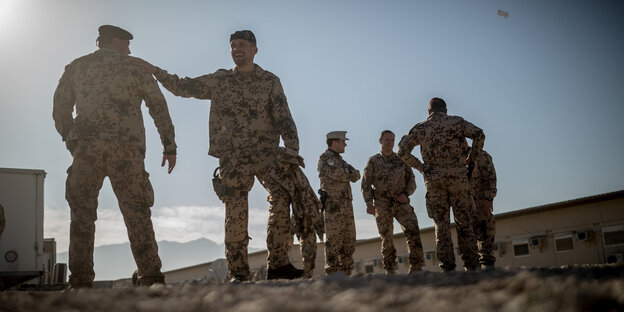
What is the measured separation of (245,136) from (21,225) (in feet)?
24.3

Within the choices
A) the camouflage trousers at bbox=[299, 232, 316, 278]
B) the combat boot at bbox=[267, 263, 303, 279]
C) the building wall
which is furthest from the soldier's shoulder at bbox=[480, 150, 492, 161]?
the building wall

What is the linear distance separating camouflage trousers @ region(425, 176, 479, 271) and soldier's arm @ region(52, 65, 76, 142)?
3997mm

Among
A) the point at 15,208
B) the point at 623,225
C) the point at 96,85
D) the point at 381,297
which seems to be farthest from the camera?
the point at 623,225

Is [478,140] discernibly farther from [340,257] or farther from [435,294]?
[435,294]

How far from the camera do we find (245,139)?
485 cm

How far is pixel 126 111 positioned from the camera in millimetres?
4574

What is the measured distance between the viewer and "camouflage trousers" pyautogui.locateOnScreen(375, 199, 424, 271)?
7.77 m

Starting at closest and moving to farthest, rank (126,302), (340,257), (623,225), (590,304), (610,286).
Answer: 1. (590,304)
2. (610,286)
3. (126,302)
4. (340,257)
5. (623,225)

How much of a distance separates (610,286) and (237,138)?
366 centimetres

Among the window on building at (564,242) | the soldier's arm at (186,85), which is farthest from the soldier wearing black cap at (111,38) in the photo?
the window on building at (564,242)

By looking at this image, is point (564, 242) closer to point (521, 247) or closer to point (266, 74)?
point (521, 247)

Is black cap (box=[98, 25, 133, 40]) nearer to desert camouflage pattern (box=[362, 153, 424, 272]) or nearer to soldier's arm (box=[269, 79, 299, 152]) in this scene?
soldier's arm (box=[269, 79, 299, 152])

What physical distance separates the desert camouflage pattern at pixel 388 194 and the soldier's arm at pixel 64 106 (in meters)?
4.89

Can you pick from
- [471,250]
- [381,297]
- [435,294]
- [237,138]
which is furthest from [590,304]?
[471,250]
